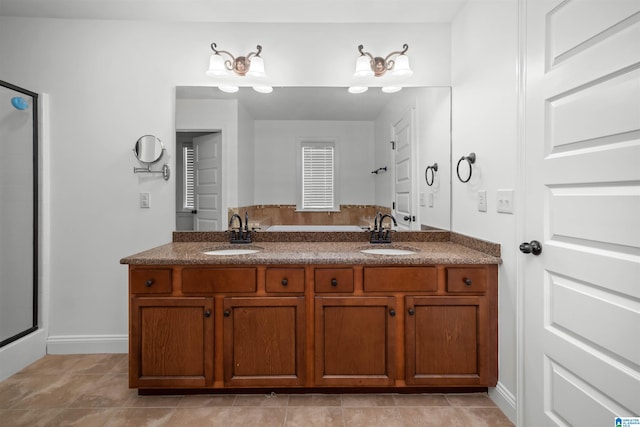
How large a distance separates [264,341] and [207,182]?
1.19m

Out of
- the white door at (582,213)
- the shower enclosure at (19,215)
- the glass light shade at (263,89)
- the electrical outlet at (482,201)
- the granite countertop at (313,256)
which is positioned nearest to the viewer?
the white door at (582,213)

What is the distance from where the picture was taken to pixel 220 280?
1.92m

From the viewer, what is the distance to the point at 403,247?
93.0 inches

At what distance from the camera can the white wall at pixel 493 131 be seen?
70.8 inches

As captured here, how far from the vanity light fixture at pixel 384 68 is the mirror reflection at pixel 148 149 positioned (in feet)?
4.61

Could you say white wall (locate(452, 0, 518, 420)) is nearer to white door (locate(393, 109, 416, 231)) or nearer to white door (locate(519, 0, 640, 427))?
white door (locate(519, 0, 640, 427))

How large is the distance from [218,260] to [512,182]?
1547mm

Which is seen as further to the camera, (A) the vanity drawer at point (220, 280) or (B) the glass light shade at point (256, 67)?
(B) the glass light shade at point (256, 67)

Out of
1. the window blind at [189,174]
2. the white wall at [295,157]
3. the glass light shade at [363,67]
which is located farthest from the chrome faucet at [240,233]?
the glass light shade at [363,67]

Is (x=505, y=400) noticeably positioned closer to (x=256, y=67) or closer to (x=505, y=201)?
(x=505, y=201)

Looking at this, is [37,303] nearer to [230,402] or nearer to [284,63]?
[230,402]

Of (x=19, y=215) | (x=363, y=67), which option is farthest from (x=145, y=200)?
(x=363, y=67)

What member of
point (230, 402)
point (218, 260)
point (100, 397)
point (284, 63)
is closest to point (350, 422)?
point (230, 402)

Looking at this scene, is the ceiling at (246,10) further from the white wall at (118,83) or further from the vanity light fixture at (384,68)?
the vanity light fixture at (384,68)
